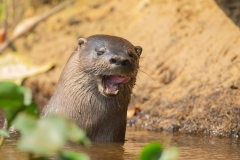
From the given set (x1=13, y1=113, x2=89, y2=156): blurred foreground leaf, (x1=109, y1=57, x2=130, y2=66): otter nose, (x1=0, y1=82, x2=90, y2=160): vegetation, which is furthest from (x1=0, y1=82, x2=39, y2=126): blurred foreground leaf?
(x1=109, y1=57, x2=130, y2=66): otter nose

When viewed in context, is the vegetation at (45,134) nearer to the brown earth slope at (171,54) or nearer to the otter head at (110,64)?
the otter head at (110,64)

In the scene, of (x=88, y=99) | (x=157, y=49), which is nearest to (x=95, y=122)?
(x=88, y=99)

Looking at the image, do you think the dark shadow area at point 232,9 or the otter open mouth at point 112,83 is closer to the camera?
the otter open mouth at point 112,83

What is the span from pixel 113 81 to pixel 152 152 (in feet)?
7.77

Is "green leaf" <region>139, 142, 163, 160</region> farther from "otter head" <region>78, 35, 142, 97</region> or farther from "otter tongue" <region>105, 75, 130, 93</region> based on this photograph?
"otter tongue" <region>105, 75, 130, 93</region>

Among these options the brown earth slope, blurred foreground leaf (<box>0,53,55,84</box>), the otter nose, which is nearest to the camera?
blurred foreground leaf (<box>0,53,55,84</box>)

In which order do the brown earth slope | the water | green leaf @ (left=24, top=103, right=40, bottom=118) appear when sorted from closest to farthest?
green leaf @ (left=24, top=103, right=40, bottom=118)
the water
the brown earth slope

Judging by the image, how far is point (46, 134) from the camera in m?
2.25

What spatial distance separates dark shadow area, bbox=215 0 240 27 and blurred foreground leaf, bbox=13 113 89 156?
4856 mm

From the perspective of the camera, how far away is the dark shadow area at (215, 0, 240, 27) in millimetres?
6993

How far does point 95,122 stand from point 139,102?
1.86 m

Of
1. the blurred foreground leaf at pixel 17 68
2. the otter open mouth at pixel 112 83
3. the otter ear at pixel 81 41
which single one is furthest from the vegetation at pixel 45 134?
the otter ear at pixel 81 41

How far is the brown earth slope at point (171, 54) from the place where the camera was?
20.6ft

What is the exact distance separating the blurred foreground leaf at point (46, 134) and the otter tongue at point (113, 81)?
2559mm
